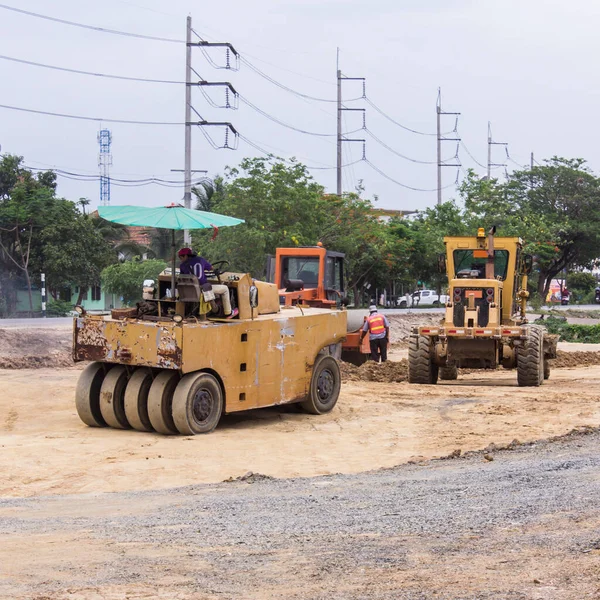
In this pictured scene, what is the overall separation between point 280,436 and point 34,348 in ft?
40.7

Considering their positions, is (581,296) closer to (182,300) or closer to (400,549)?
(182,300)

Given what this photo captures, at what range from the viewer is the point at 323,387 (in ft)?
51.3

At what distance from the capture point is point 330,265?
22641mm

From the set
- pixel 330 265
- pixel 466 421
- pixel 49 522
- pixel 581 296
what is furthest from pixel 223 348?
pixel 581 296

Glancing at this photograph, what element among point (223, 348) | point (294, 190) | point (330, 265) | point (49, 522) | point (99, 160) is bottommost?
point (49, 522)

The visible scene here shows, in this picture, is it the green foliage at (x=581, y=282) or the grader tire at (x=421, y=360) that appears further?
the green foliage at (x=581, y=282)

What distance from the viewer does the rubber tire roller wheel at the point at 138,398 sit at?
13477 mm

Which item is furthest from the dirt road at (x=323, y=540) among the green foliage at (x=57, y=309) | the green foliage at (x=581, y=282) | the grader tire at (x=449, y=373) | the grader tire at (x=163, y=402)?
the green foliage at (x=581, y=282)

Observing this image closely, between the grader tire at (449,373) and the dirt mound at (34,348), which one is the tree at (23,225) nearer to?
the dirt mound at (34,348)

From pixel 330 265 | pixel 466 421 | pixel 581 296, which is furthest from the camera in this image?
pixel 581 296

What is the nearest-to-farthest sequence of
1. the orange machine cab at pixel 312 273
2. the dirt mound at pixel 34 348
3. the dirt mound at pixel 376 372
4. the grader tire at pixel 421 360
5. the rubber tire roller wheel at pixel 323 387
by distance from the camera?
the rubber tire roller wheel at pixel 323 387, the grader tire at pixel 421 360, the dirt mound at pixel 376 372, the orange machine cab at pixel 312 273, the dirt mound at pixel 34 348

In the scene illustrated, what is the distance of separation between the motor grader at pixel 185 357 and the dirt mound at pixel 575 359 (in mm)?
11820

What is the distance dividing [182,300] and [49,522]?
227 inches

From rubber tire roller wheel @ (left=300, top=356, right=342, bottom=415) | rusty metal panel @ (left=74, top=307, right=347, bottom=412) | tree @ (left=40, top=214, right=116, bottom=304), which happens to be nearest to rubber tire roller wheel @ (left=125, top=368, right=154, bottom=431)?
rusty metal panel @ (left=74, top=307, right=347, bottom=412)
